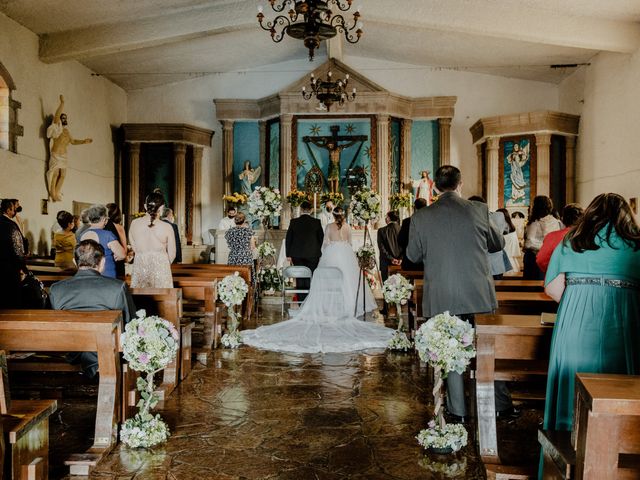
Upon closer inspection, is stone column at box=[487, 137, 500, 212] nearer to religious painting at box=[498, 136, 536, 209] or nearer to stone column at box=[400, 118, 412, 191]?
religious painting at box=[498, 136, 536, 209]

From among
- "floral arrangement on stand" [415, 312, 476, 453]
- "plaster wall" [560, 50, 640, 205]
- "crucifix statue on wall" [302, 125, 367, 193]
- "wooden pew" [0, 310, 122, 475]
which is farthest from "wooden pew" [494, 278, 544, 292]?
"crucifix statue on wall" [302, 125, 367, 193]

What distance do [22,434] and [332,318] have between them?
5614 mm

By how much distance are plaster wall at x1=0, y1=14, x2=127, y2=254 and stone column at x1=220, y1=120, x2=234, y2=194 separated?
2608 millimetres

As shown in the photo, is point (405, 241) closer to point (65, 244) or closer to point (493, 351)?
point (65, 244)

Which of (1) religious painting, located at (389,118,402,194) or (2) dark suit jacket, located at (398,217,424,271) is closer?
(2) dark suit jacket, located at (398,217,424,271)

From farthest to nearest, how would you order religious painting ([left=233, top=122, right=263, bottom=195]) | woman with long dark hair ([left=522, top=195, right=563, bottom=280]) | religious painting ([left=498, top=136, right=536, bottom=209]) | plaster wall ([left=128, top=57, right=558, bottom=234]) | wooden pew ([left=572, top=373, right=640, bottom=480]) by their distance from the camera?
religious painting ([left=233, top=122, right=263, bottom=195])
plaster wall ([left=128, top=57, right=558, bottom=234])
religious painting ([left=498, top=136, right=536, bottom=209])
woman with long dark hair ([left=522, top=195, right=563, bottom=280])
wooden pew ([left=572, top=373, right=640, bottom=480])

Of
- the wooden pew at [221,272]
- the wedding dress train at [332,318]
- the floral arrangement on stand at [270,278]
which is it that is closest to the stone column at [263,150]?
the floral arrangement on stand at [270,278]

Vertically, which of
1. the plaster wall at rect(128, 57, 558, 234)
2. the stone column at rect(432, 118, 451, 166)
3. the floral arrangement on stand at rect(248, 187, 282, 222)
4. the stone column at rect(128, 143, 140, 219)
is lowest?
the floral arrangement on stand at rect(248, 187, 282, 222)

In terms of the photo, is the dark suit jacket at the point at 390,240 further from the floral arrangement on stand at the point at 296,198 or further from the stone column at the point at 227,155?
the stone column at the point at 227,155

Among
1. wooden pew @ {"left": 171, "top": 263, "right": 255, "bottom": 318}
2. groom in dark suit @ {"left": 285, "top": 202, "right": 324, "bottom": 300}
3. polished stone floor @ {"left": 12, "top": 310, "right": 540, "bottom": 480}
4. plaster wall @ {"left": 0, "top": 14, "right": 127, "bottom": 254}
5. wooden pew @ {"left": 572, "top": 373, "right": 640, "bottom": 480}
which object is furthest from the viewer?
plaster wall @ {"left": 0, "top": 14, "right": 127, "bottom": 254}

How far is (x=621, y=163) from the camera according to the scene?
11.2 meters

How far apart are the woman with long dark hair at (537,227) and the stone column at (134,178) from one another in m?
10.2

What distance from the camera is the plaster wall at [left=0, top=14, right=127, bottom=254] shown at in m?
10.3

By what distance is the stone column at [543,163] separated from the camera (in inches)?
532
